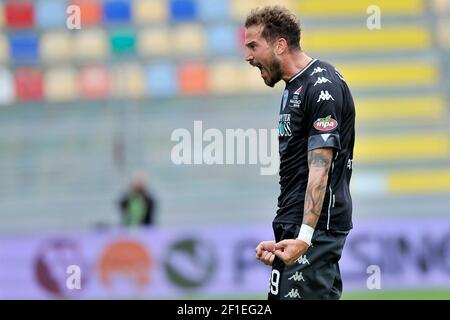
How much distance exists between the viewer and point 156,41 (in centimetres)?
1902

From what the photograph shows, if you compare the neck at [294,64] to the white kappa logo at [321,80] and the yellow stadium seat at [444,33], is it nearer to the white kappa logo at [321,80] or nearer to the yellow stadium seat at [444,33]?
the white kappa logo at [321,80]

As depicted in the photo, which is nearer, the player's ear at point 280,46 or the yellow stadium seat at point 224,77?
the player's ear at point 280,46

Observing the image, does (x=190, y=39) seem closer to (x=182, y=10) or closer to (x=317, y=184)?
(x=182, y=10)

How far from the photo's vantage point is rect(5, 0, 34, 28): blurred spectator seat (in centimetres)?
1902

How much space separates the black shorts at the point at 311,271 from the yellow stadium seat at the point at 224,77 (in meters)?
13.5

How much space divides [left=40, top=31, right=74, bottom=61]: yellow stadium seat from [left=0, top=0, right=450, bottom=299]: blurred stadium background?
2 centimetres

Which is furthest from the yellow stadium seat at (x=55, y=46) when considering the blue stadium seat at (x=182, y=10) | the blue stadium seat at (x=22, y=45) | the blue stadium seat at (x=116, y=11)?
the blue stadium seat at (x=182, y=10)

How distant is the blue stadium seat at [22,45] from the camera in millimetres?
18906

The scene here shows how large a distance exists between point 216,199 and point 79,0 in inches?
178

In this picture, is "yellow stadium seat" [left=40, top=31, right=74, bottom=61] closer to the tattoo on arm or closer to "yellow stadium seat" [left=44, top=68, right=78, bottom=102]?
"yellow stadium seat" [left=44, top=68, right=78, bottom=102]

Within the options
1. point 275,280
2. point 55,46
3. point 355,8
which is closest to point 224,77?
point 355,8

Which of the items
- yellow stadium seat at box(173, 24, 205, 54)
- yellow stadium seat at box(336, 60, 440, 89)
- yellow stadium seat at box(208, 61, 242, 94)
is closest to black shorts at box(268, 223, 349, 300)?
yellow stadium seat at box(208, 61, 242, 94)
